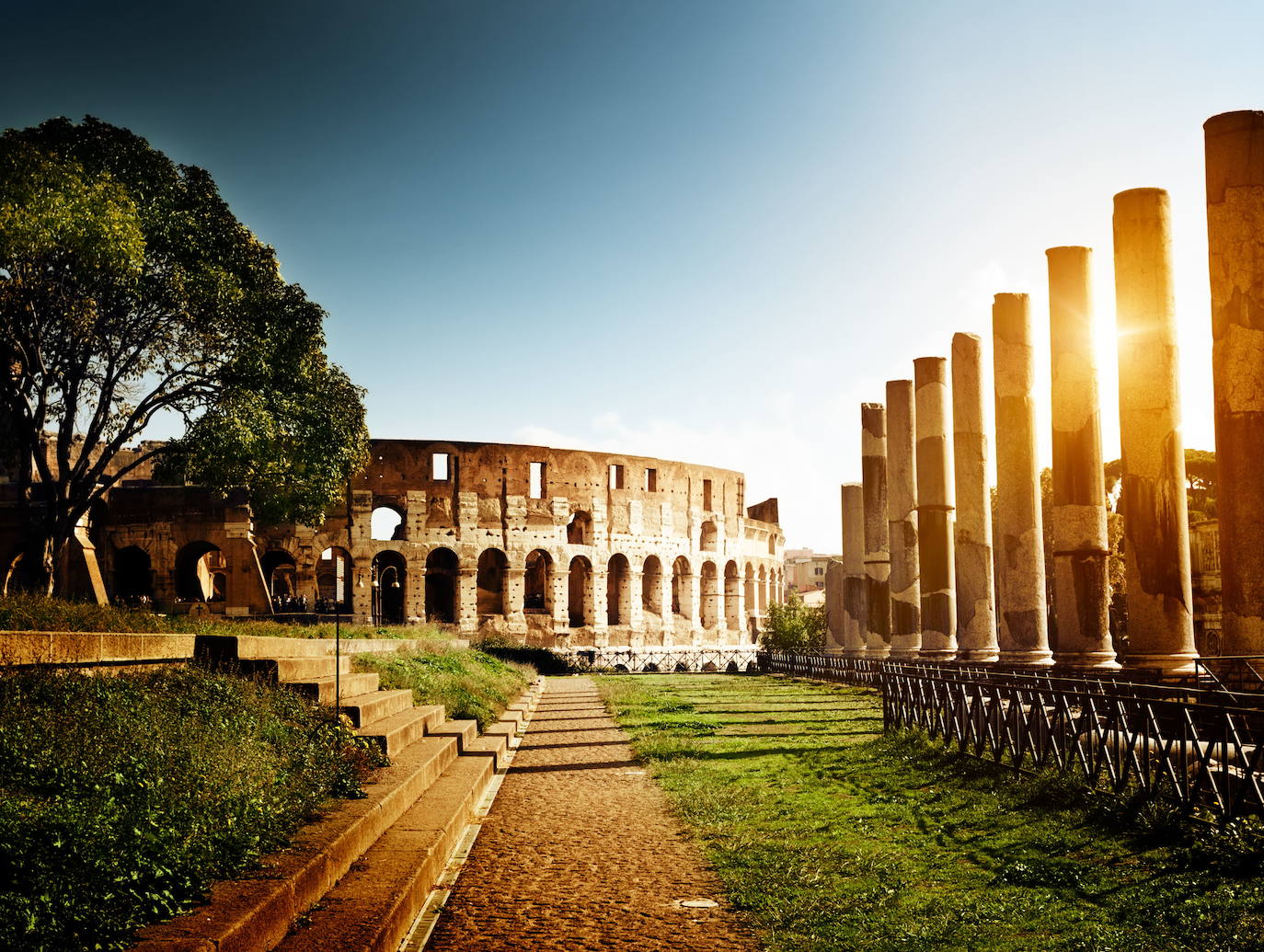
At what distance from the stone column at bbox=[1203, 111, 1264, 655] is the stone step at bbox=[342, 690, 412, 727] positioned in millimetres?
7546

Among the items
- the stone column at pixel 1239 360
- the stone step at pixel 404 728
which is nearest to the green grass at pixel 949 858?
the stone step at pixel 404 728

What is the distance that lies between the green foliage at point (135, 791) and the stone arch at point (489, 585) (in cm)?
3191

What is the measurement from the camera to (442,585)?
128 feet

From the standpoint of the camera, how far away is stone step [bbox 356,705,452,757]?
24.0 feet

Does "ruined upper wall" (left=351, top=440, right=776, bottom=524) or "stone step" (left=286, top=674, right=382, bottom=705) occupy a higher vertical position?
"ruined upper wall" (left=351, top=440, right=776, bottom=524)

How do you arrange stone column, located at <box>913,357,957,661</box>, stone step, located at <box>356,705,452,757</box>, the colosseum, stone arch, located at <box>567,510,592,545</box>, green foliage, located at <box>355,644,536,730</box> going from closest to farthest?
stone step, located at <box>356,705,452,757</box> < green foliage, located at <box>355,644,536,730</box> < stone column, located at <box>913,357,957,661</box> < the colosseum < stone arch, located at <box>567,510,592,545</box>

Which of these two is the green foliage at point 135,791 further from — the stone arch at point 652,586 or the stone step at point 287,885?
the stone arch at point 652,586

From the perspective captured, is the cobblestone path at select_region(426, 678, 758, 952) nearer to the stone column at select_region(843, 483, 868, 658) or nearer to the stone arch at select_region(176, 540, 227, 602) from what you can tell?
the stone column at select_region(843, 483, 868, 658)

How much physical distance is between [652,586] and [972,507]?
2407cm

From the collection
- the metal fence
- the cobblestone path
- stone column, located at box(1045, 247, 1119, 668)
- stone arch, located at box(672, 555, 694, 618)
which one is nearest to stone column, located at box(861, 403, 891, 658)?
stone column, located at box(1045, 247, 1119, 668)

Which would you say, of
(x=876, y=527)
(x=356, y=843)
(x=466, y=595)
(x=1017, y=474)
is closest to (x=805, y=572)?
(x=466, y=595)

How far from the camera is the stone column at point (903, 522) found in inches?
808

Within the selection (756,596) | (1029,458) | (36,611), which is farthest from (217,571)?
(36,611)

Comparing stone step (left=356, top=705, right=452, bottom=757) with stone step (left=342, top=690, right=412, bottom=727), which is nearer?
stone step (left=356, top=705, right=452, bottom=757)
